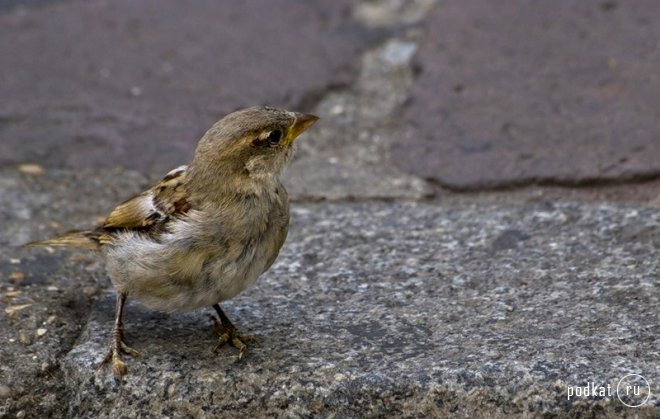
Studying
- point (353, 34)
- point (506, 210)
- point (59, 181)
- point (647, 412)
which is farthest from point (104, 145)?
point (647, 412)

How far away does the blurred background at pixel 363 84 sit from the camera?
13.1 feet

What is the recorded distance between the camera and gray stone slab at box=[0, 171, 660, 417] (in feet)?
8.91

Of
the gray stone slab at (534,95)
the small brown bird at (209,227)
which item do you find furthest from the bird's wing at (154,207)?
the gray stone slab at (534,95)

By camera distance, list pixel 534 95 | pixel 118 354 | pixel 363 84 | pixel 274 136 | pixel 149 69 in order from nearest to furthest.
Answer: pixel 118 354
pixel 274 136
pixel 534 95
pixel 363 84
pixel 149 69

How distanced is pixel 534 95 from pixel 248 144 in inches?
54.4

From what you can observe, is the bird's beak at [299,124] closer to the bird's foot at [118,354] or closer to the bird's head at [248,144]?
the bird's head at [248,144]

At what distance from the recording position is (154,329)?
10.8 feet

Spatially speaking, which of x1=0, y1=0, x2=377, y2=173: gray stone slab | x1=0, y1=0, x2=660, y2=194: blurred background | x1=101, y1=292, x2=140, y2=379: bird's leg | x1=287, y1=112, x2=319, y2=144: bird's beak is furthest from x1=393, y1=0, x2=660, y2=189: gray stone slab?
x1=101, y1=292, x2=140, y2=379: bird's leg

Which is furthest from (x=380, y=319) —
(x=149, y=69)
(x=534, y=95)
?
(x=149, y=69)

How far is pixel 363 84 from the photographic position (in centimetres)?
443

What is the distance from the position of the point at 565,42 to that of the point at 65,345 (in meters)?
2.47

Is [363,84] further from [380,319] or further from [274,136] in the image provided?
[380,319]

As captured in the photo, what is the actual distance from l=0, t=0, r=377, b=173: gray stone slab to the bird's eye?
30.2 inches

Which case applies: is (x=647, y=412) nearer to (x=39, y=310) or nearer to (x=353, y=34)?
(x=39, y=310)
